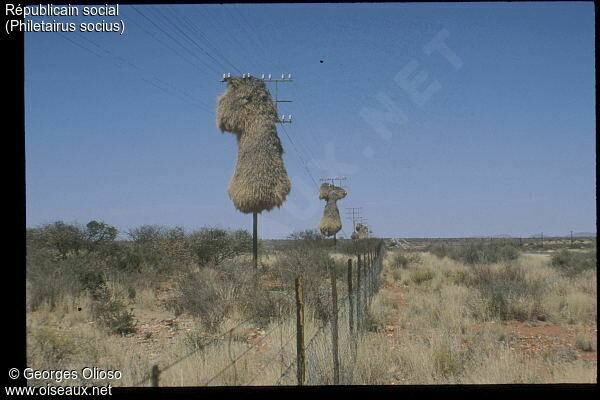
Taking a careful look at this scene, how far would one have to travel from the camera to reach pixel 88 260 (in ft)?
44.8

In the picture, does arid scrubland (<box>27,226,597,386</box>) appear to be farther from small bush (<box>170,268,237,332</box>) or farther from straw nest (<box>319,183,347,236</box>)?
straw nest (<box>319,183,347,236</box>)

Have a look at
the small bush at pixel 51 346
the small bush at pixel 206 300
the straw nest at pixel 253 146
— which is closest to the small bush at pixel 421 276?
the straw nest at pixel 253 146

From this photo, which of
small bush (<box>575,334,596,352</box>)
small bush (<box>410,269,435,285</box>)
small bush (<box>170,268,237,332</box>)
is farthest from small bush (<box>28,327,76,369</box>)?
small bush (<box>410,269,435,285</box>)

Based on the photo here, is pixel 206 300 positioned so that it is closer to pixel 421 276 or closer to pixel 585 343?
pixel 585 343

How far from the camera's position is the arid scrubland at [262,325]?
7.10m

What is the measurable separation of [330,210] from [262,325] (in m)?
43.8

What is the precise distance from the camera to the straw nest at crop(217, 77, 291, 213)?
19078 millimetres

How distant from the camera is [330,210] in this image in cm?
5453

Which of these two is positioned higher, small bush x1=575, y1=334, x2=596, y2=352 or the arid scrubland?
the arid scrubland

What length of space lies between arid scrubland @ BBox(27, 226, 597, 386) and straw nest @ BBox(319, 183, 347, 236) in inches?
1324

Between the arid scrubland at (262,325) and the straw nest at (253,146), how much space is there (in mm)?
2347

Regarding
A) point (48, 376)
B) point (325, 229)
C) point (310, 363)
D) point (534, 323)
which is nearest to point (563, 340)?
point (534, 323)

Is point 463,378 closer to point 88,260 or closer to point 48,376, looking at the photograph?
point 48,376

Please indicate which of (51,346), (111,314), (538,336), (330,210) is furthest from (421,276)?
(330,210)
